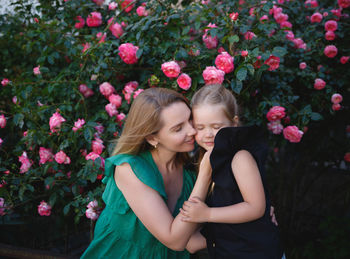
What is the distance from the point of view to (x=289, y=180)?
3.61m

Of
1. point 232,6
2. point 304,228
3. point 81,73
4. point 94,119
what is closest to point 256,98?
point 232,6

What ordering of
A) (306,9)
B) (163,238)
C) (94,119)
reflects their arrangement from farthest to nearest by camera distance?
(306,9)
(94,119)
(163,238)

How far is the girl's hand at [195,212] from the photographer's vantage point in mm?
1315

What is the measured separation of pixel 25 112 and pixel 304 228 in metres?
3.23

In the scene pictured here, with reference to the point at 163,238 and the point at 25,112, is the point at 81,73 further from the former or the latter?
the point at 163,238

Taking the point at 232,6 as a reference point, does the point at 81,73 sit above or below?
below

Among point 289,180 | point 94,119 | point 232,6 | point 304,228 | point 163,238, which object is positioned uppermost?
point 232,6

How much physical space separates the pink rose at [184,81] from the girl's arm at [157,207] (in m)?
0.55

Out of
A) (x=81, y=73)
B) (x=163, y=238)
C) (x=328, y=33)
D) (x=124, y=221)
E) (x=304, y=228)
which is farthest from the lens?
(x=304, y=228)

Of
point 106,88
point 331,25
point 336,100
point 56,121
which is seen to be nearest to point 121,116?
point 106,88

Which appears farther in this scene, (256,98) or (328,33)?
(328,33)

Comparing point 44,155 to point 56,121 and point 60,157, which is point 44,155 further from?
point 56,121

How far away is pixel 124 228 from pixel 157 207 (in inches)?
11.9

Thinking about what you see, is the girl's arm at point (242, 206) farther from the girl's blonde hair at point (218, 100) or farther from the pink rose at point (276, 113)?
the pink rose at point (276, 113)
